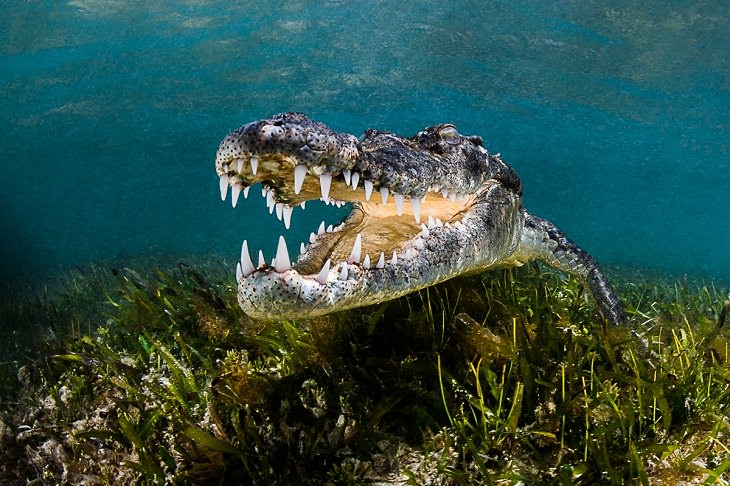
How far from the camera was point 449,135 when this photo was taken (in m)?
3.59

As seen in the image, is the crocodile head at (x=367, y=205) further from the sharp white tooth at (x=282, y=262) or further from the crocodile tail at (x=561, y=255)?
the crocodile tail at (x=561, y=255)

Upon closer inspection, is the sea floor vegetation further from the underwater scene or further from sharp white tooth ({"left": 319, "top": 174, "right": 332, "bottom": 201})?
sharp white tooth ({"left": 319, "top": 174, "right": 332, "bottom": 201})

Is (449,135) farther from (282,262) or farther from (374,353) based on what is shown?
(282,262)

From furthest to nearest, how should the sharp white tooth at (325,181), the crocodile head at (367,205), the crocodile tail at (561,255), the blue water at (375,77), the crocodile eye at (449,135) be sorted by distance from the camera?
the blue water at (375,77), the crocodile tail at (561,255), the crocodile eye at (449,135), the sharp white tooth at (325,181), the crocodile head at (367,205)

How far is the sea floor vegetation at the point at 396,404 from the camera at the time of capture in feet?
7.52

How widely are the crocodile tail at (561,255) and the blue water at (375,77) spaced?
10.4m

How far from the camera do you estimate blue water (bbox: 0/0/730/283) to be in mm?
17328

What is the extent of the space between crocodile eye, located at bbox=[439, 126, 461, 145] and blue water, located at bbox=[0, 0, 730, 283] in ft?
33.8

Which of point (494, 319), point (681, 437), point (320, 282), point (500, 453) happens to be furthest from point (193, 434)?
point (681, 437)

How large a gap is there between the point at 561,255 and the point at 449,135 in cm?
187

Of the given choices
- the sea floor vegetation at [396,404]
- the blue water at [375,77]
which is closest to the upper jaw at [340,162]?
the sea floor vegetation at [396,404]

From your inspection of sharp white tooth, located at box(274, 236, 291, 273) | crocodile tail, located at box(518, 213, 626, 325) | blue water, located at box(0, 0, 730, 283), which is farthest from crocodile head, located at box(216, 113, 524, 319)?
blue water, located at box(0, 0, 730, 283)

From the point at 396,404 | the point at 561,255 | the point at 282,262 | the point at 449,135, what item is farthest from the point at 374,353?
the point at 561,255

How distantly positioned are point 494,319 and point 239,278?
1850mm
